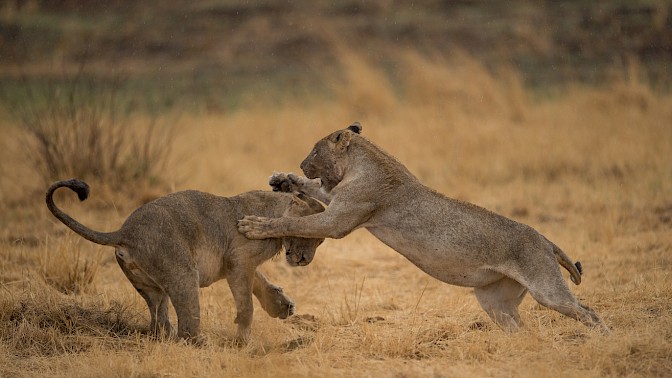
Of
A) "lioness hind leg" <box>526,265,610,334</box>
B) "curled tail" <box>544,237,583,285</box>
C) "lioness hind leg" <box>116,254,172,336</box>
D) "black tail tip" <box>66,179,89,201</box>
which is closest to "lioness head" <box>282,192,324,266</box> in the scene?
"lioness hind leg" <box>116,254,172,336</box>

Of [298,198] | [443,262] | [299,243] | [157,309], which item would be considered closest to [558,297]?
[443,262]

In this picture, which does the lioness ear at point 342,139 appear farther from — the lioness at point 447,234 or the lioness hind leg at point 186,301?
the lioness hind leg at point 186,301

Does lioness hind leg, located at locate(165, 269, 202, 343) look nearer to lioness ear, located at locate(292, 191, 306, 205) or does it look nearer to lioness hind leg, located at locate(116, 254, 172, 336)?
lioness hind leg, located at locate(116, 254, 172, 336)

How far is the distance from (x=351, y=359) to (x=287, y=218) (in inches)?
42.4

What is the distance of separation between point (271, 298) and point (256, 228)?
2.60 feet

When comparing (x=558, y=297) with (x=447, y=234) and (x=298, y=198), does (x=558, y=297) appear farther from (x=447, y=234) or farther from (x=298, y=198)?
(x=298, y=198)

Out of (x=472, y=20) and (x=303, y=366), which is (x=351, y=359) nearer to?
(x=303, y=366)

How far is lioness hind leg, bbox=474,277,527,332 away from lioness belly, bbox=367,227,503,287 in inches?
5.3

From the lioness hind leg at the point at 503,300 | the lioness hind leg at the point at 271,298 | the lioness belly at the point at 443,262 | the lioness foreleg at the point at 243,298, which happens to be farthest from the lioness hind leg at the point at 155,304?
the lioness hind leg at the point at 503,300

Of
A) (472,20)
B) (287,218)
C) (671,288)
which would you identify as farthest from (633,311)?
(472,20)

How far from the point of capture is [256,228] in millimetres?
6609

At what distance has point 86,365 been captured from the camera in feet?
19.2

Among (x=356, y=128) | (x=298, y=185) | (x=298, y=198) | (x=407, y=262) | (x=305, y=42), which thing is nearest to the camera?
(x=298, y=198)

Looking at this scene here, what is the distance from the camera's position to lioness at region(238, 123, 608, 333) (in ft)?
21.0
